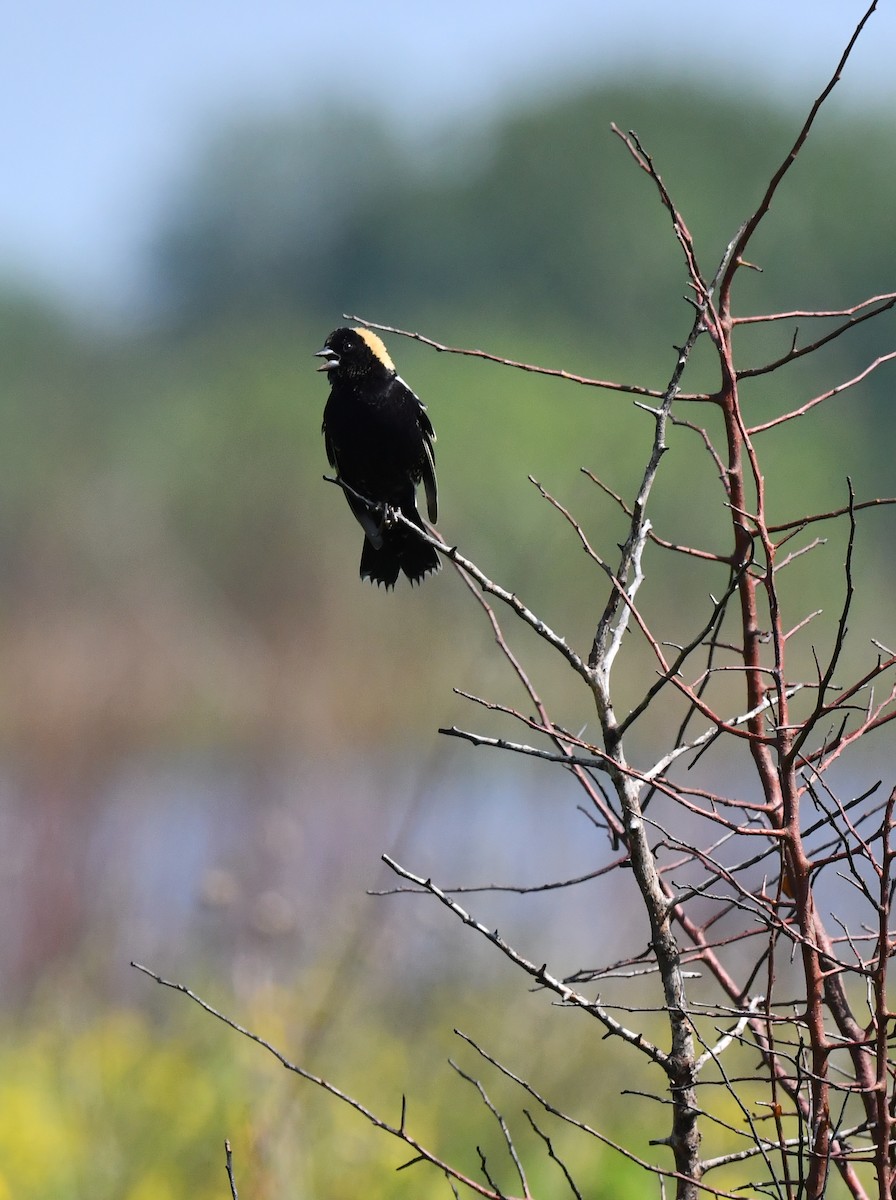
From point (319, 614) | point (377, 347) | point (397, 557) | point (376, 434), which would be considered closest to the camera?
point (397, 557)

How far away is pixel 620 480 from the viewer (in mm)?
17125

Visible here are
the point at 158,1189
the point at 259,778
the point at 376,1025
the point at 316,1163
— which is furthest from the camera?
the point at 259,778

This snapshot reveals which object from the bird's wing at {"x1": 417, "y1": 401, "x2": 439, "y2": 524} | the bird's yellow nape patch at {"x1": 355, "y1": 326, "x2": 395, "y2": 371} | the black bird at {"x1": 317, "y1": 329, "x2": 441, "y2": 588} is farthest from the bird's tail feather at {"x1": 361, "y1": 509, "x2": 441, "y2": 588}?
the bird's yellow nape patch at {"x1": 355, "y1": 326, "x2": 395, "y2": 371}

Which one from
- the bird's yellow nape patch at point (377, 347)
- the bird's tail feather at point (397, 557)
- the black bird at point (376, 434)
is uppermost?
the bird's yellow nape patch at point (377, 347)

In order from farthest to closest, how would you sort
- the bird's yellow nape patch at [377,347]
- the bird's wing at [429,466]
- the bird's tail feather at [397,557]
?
the bird's yellow nape patch at [377,347]
the bird's wing at [429,466]
the bird's tail feather at [397,557]

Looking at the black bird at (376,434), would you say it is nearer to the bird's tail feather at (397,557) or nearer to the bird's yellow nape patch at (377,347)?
the bird's yellow nape patch at (377,347)

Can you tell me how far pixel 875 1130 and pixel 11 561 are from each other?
63.5 ft

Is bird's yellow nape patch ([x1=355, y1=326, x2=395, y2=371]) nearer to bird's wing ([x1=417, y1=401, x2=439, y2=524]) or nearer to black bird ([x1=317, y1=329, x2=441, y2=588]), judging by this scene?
black bird ([x1=317, y1=329, x2=441, y2=588])

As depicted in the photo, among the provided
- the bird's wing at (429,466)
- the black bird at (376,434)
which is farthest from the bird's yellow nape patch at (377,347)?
the bird's wing at (429,466)

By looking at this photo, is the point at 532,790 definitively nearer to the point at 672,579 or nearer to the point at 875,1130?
the point at 875,1130

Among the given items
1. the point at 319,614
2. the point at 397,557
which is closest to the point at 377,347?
the point at 397,557

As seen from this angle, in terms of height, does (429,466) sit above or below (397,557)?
above

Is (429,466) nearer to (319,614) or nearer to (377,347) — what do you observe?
(377,347)

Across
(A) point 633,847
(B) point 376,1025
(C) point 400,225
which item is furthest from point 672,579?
(C) point 400,225
